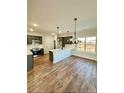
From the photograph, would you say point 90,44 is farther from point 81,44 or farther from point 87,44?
point 81,44

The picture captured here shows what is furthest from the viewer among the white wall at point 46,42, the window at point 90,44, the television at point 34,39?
the white wall at point 46,42

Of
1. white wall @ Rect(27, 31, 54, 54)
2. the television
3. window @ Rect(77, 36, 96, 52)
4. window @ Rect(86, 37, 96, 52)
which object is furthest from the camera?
white wall @ Rect(27, 31, 54, 54)

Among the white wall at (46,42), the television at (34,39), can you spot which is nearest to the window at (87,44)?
the white wall at (46,42)

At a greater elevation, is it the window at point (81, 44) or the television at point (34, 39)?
the television at point (34, 39)

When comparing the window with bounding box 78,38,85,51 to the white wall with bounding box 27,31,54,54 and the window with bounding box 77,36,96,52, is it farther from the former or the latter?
the white wall with bounding box 27,31,54,54

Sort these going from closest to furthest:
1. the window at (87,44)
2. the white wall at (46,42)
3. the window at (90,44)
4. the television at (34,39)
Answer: the window at (90,44)
the window at (87,44)
the television at (34,39)
the white wall at (46,42)

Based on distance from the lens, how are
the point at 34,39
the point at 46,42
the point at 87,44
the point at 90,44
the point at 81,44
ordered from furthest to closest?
1. the point at 46,42
2. the point at 34,39
3. the point at 81,44
4. the point at 87,44
5. the point at 90,44

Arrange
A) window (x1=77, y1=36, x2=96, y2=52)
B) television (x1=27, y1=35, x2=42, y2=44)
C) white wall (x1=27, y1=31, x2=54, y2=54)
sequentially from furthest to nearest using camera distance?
white wall (x1=27, y1=31, x2=54, y2=54) → television (x1=27, y1=35, x2=42, y2=44) → window (x1=77, y1=36, x2=96, y2=52)

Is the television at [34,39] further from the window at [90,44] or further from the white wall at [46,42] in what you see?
the window at [90,44]

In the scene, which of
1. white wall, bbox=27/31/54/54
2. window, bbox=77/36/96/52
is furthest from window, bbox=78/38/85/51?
white wall, bbox=27/31/54/54

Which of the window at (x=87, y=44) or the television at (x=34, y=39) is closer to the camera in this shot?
the window at (x=87, y=44)

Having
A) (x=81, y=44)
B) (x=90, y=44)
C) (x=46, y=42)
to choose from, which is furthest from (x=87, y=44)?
(x=46, y=42)
